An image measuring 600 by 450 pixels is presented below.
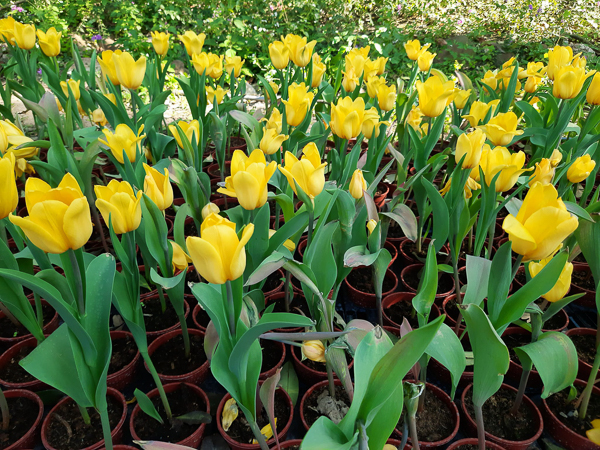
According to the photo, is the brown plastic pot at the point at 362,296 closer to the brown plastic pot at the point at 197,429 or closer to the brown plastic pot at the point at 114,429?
the brown plastic pot at the point at 197,429

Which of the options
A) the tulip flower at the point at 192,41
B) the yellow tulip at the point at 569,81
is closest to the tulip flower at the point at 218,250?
the yellow tulip at the point at 569,81

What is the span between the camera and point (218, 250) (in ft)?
2.25

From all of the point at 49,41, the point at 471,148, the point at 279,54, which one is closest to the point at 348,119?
the point at 471,148

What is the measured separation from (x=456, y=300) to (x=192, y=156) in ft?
3.49

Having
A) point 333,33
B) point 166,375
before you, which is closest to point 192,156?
point 166,375

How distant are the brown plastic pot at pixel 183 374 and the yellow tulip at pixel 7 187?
582 mm

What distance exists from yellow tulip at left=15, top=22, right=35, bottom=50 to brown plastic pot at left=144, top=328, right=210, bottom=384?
65.3 inches

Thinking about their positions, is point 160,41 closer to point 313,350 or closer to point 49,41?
point 49,41

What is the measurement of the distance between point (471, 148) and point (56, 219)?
1077mm

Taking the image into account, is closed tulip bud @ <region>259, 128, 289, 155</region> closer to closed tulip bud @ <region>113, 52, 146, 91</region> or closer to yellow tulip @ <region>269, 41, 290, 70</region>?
closed tulip bud @ <region>113, 52, 146, 91</region>

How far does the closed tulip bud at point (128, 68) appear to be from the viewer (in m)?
1.70

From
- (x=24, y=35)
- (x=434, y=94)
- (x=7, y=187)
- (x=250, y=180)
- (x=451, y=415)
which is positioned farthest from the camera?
(x=24, y=35)

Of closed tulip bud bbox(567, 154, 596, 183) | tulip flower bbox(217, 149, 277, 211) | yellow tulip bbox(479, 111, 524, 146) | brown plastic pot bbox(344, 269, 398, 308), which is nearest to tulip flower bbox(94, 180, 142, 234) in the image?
tulip flower bbox(217, 149, 277, 211)

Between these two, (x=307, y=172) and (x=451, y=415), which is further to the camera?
(x=451, y=415)
